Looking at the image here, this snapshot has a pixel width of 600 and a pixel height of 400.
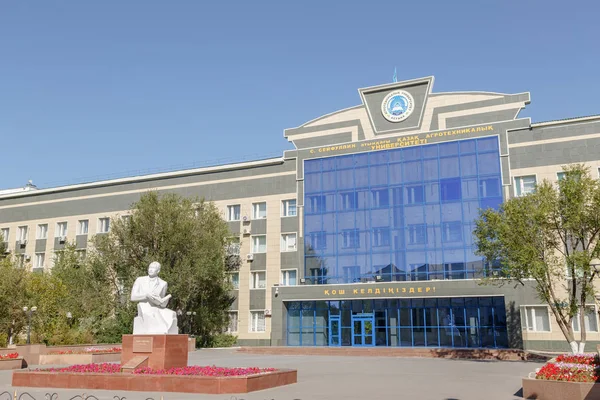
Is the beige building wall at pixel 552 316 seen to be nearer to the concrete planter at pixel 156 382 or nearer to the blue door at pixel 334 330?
the blue door at pixel 334 330

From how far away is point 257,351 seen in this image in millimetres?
38750

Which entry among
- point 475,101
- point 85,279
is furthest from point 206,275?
point 475,101

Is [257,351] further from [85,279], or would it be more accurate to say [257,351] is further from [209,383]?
[209,383]

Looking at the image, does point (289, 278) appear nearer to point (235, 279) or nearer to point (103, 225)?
point (235, 279)

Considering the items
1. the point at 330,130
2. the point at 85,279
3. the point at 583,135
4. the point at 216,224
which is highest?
the point at 330,130

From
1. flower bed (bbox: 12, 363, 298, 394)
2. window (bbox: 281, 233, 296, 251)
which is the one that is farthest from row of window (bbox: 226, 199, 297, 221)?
flower bed (bbox: 12, 363, 298, 394)

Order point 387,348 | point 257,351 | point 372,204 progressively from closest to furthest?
1. point 387,348
2. point 257,351
3. point 372,204

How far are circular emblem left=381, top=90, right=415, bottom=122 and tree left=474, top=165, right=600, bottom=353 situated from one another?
14659mm

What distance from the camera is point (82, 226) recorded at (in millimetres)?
51625

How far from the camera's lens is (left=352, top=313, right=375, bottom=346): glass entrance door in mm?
39969

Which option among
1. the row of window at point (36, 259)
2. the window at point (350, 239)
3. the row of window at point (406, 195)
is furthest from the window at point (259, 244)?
the row of window at point (36, 259)

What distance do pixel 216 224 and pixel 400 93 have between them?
53.5ft

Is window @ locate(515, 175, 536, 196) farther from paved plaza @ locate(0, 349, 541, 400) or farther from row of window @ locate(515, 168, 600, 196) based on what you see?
paved plaza @ locate(0, 349, 541, 400)

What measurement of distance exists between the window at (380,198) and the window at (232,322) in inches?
526
